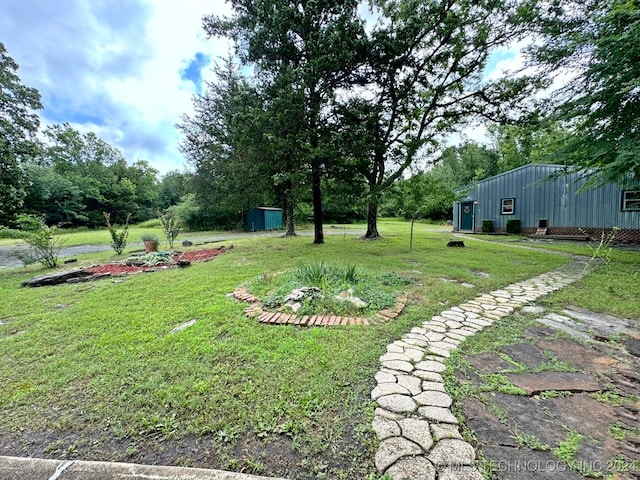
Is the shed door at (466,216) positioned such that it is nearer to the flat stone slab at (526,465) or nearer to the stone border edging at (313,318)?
the stone border edging at (313,318)

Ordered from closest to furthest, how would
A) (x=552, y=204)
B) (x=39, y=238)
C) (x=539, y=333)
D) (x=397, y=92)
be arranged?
(x=539, y=333) < (x=39, y=238) < (x=397, y=92) < (x=552, y=204)

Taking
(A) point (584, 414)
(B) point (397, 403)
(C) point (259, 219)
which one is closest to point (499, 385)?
(A) point (584, 414)

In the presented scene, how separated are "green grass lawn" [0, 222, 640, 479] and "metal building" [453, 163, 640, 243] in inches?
360

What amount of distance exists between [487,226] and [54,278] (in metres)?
17.1

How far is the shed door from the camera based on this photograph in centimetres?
1571

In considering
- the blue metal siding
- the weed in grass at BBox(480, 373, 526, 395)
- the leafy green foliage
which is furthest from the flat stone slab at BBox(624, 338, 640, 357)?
the leafy green foliage

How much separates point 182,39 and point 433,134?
928 centimetres

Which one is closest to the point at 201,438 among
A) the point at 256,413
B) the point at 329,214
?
the point at 256,413

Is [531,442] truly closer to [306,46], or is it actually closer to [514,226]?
[306,46]

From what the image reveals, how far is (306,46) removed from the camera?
796 centimetres

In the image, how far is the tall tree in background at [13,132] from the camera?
998 cm

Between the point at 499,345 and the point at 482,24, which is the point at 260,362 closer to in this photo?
the point at 499,345

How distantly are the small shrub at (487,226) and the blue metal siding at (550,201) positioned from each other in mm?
270

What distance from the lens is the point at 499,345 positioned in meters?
2.52
